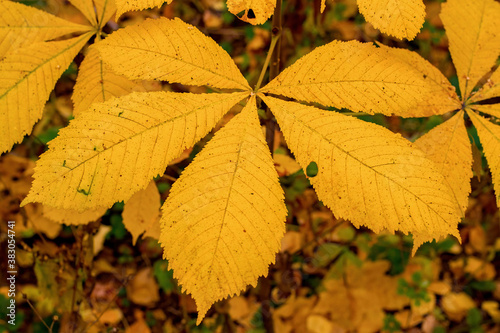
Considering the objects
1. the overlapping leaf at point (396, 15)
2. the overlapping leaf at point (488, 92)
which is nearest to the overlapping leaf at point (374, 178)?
the overlapping leaf at point (396, 15)

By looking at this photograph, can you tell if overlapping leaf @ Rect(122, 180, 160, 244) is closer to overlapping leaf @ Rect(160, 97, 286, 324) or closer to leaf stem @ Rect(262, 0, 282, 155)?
leaf stem @ Rect(262, 0, 282, 155)

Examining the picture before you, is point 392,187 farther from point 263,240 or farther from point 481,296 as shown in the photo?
point 481,296

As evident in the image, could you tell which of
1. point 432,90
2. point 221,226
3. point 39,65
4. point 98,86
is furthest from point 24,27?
point 432,90

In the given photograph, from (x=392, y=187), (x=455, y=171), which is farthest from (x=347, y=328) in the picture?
(x=392, y=187)

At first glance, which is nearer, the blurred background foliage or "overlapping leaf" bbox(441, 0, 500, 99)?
"overlapping leaf" bbox(441, 0, 500, 99)

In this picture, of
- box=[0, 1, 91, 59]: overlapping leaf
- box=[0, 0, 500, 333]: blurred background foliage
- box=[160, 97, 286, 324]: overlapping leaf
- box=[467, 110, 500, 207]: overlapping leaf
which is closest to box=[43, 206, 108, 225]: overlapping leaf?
box=[0, 0, 500, 333]: blurred background foliage
